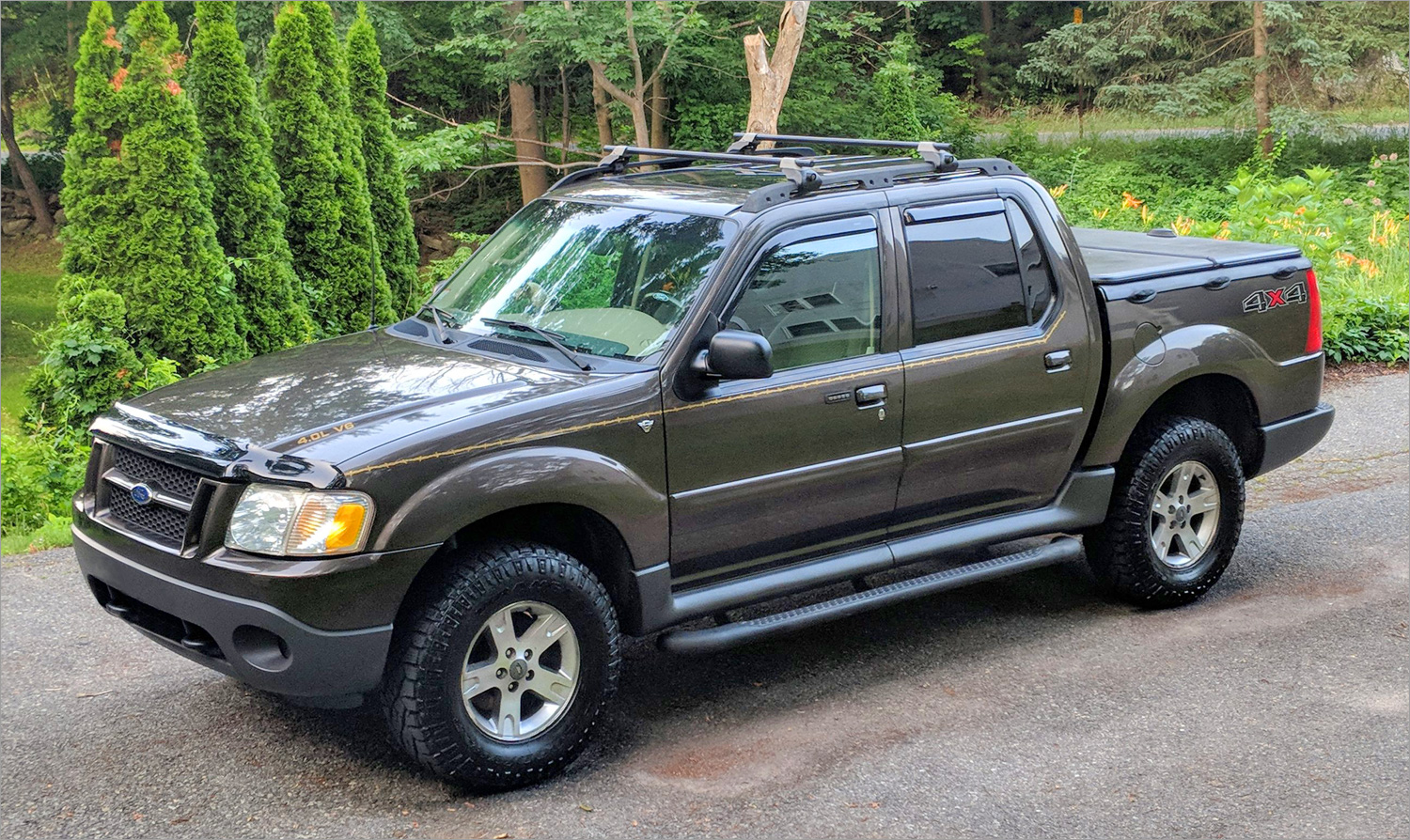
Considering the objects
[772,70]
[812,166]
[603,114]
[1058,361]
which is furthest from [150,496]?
[603,114]

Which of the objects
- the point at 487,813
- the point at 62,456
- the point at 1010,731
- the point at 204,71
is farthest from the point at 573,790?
the point at 204,71

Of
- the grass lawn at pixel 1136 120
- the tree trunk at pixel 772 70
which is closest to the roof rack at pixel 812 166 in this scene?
the tree trunk at pixel 772 70

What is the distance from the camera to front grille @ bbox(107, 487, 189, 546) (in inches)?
164

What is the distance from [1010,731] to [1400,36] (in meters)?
24.8

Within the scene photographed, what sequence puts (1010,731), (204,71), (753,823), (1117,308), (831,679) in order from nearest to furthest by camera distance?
(753,823)
(1010,731)
(831,679)
(1117,308)
(204,71)

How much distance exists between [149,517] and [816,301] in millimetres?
2400

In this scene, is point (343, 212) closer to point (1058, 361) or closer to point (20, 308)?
point (1058, 361)

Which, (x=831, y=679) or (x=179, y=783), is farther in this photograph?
(x=831, y=679)

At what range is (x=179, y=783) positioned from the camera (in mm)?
4316

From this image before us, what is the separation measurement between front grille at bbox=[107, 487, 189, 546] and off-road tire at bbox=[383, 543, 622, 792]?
2.51 ft

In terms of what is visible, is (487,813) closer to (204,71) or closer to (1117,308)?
(1117,308)

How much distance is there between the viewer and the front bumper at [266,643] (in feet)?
12.8

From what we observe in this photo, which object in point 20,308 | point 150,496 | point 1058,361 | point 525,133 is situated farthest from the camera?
point 525,133

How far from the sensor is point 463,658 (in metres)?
4.14
